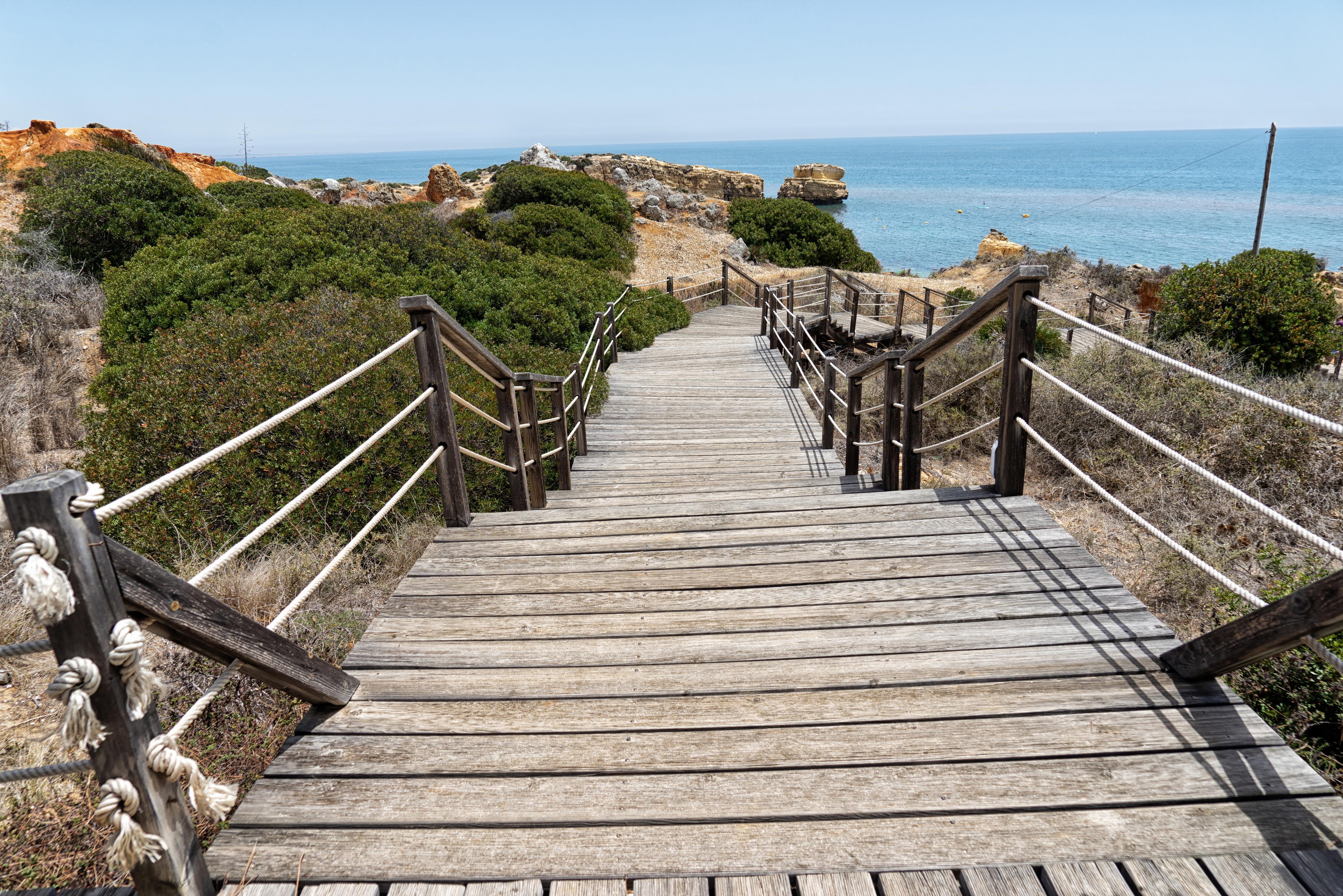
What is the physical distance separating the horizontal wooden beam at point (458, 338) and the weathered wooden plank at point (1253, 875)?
2868 mm

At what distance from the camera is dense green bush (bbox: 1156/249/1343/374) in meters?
10.6

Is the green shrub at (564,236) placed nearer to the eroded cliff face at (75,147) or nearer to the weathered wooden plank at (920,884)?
the eroded cliff face at (75,147)

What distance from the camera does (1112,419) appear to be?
8.38 feet

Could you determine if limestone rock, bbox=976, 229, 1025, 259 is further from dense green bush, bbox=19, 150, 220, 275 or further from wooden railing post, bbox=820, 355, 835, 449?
dense green bush, bbox=19, 150, 220, 275

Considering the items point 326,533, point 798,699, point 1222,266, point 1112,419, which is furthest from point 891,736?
point 1222,266

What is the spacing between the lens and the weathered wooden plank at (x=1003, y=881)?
1.58 m

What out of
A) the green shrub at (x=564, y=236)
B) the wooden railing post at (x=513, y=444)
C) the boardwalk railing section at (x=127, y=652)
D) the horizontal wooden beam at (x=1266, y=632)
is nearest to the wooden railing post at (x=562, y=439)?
the wooden railing post at (x=513, y=444)

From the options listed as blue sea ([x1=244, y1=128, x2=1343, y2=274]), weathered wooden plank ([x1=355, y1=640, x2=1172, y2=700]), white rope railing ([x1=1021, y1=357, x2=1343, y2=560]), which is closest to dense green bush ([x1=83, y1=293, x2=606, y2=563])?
weathered wooden plank ([x1=355, y1=640, x2=1172, y2=700])

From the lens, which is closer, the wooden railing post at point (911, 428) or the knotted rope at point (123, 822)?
the knotted rope at point (123, 822)

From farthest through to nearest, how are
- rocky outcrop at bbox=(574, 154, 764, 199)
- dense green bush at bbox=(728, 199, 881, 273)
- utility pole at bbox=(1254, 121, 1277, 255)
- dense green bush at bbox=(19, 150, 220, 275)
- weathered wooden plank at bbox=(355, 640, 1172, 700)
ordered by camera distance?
rocky outcrop at bbox=(574, 154, 764, 199) < dense green bush at bbox=(728, 199, 881, 273) < utility pole at bbox=(1254, 121, 1277, 255) < dense green bush at bbox=(19, 150, 220, 275) < weathered wooden plank at bbox=(355, 640, 1172, 700)

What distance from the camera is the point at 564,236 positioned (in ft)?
66.4

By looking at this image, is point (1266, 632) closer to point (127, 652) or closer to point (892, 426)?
point (127, 652)

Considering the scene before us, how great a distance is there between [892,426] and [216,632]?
380 centimetres

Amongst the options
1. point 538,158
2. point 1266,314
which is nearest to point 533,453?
point 1266,314
